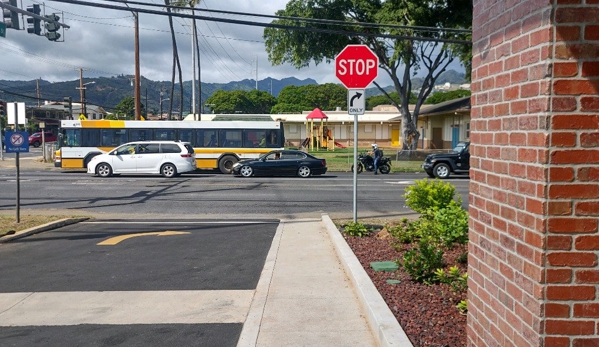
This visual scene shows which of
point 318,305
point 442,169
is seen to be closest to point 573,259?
point 318,305

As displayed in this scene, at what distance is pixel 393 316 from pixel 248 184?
17.0 m

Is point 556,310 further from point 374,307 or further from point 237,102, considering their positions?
point 237,102

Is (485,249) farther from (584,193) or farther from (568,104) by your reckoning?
(568,104)

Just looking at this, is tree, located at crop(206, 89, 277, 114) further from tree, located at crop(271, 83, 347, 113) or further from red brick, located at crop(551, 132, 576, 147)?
red brick, located at crop(551, 132, 576, 147)

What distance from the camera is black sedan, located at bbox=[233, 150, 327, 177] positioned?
25.5m

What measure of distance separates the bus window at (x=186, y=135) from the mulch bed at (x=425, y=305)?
22.5 metres

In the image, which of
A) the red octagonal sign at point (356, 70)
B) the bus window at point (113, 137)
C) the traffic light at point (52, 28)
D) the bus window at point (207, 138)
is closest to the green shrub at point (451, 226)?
the red octagonal sign at point (356, 70)

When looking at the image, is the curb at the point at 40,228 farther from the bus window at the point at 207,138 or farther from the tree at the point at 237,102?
the tree at the point at 237,102

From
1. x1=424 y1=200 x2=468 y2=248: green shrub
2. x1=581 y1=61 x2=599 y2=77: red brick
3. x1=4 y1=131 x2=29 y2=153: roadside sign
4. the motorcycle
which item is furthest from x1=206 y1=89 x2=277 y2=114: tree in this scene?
x1=581 y1=61 x2=599 y2=77: red brick

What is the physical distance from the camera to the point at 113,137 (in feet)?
97.6

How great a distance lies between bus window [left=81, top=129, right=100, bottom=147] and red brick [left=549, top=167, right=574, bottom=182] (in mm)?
29172

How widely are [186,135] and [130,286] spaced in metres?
22.8

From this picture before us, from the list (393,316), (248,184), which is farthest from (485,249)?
(248,184)

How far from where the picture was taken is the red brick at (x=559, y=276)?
286cm
